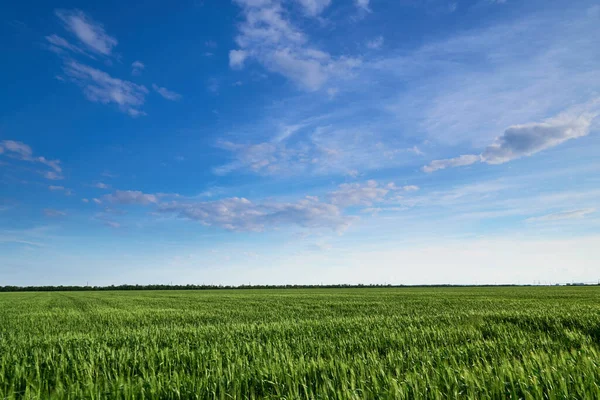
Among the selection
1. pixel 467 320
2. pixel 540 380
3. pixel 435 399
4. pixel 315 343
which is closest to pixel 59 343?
pixel 315 343

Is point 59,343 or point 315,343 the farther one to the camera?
point 59,343

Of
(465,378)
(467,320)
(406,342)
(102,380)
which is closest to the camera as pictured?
(465,378)

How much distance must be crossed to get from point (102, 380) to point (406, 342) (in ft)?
22.5

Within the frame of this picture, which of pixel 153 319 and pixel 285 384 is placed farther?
pixel 153 319

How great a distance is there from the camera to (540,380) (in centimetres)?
445

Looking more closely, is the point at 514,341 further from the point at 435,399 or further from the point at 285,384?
the point at 285,384

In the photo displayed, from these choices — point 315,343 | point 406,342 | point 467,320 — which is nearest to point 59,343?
point 315,343

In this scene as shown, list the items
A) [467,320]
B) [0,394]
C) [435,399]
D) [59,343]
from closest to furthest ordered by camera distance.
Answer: [435,399], [0,394], [59,343], [467,320]

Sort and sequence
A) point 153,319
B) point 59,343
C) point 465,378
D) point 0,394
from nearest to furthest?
point 465,378
point 0,394
point 59,343
point 153,319

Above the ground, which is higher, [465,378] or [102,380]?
[465,378]

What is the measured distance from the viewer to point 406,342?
8844 millimetres

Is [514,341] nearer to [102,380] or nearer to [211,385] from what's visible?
[211,385]

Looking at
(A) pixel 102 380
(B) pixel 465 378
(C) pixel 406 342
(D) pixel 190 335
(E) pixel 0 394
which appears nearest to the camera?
(B) pixel 465 378

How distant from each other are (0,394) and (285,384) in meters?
4.08
